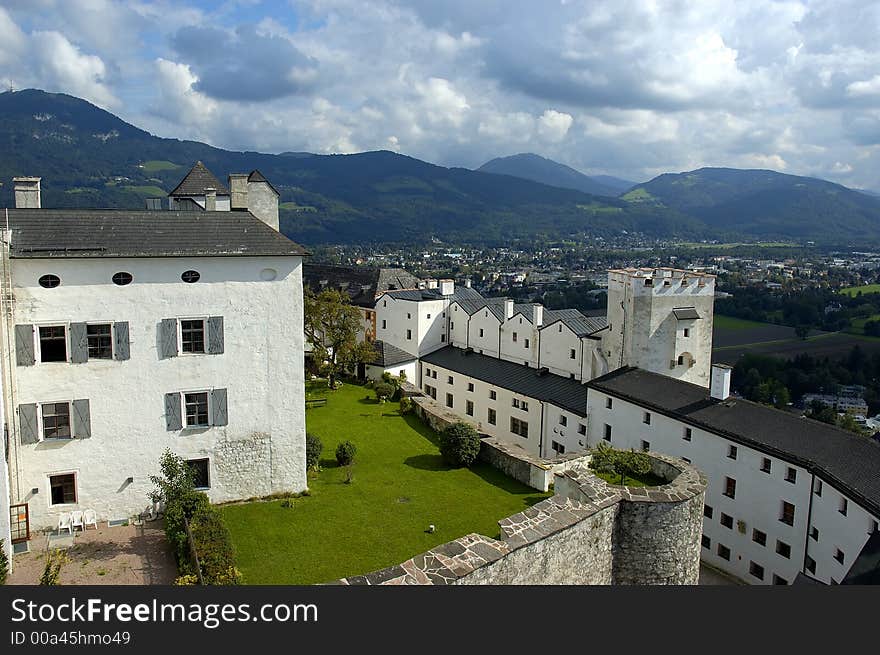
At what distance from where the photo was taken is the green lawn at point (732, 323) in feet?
428

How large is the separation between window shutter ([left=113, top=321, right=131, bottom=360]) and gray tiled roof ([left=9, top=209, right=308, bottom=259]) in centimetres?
239

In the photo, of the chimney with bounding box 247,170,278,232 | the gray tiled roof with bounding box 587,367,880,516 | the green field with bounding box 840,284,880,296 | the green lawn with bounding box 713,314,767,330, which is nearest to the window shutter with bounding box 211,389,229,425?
the chimney with bounding box 247,170,278,232

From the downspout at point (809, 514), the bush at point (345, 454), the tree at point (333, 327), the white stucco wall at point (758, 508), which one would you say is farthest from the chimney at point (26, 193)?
the downspout at point (809, 514)

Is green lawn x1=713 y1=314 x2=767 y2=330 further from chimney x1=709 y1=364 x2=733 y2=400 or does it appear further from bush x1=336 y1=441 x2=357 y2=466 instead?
bush x1=336 y1=441 x2=357 y2=466

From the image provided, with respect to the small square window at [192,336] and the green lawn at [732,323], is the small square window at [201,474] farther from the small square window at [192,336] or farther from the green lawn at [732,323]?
the green lawn at [732,323]

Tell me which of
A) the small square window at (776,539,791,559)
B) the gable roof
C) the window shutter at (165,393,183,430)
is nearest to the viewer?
the window shutter at (165,393,183,430)

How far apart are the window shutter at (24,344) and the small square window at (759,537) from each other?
90.4ft

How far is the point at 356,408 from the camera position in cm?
3991

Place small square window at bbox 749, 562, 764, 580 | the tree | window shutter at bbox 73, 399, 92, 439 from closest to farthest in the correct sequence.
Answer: window shutter at bbox 73, 399, 92, 439
small square window at bbox 749, 562, 764, 580
the tree

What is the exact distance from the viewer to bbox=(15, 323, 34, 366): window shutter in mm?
20562

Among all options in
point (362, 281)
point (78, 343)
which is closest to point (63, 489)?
point (78, 343)

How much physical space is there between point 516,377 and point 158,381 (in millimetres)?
26332

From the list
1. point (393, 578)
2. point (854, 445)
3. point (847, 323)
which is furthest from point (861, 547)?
point (847, 323)

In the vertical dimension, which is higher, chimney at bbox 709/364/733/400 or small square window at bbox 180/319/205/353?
small square window at bbox 180/319/205/353
